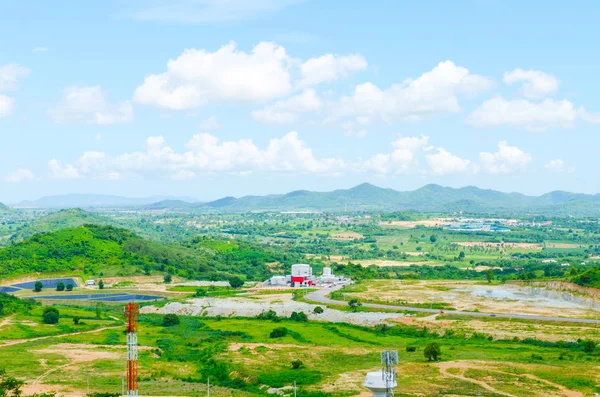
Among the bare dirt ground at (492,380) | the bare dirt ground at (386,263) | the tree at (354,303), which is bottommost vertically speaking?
the bare dirt ground at (386,263)

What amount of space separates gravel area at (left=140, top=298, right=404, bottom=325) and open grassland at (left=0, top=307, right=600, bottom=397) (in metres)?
6.98

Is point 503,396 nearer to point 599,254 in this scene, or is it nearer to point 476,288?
point 476,288

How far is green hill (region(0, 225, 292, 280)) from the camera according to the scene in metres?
127

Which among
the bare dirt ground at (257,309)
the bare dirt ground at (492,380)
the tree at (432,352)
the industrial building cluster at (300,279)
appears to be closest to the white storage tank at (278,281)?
the industrial building cluster at (300,279)

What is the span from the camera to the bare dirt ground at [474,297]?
85188 mm

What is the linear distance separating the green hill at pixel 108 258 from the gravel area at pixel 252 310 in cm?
3542

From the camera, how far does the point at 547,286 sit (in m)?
103

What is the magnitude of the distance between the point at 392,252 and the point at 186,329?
128270 millimetres

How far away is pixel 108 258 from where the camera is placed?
13475 centimetres

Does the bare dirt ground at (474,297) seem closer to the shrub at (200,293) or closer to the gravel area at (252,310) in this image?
the gravel area at (252,310)

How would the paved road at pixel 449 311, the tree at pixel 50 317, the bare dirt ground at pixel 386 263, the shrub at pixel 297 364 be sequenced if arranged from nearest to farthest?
the shrub at pixel 297 364
the paved road at pixel 449 311
the tree at pixel 50 317
the bare dirt ground at pixel 386 263

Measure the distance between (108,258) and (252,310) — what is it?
55430 mm

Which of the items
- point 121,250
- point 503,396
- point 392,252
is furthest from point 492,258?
point 503,396

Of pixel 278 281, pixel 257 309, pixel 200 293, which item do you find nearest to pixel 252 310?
pixel 257 309
